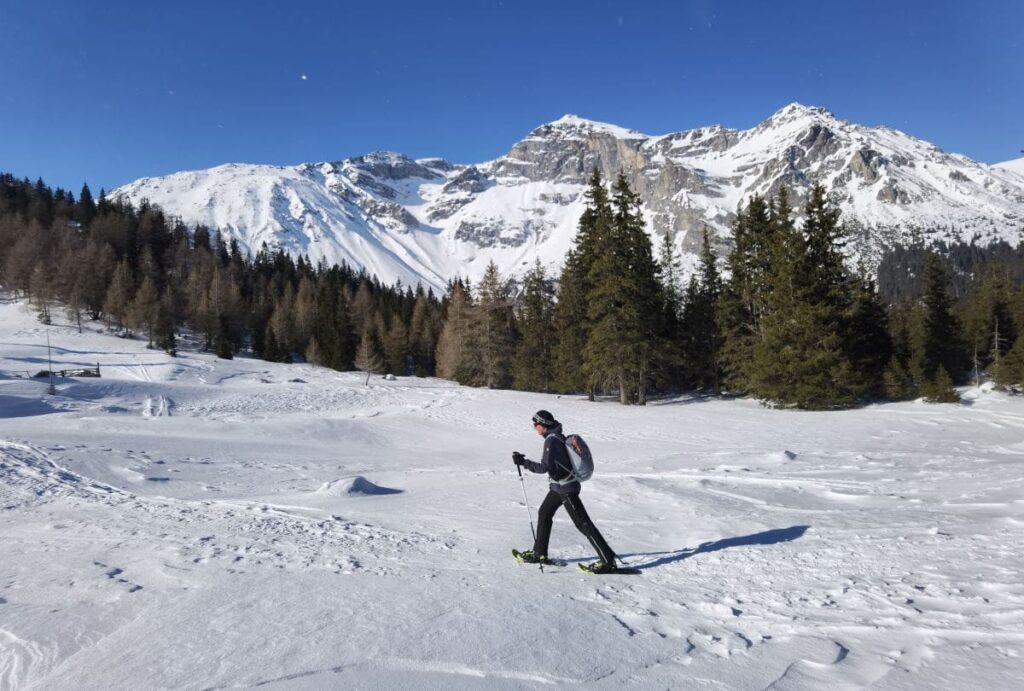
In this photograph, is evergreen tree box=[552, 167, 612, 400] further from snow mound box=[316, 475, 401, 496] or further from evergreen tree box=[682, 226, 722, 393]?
snow mound box=[316, 475, 401, 496]

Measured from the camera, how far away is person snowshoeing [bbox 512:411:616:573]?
6539mm

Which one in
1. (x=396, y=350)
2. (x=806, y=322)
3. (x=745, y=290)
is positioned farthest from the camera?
(x=396, y=350)

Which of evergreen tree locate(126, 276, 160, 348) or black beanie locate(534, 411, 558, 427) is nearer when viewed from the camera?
black beanie locate(534, 411, 558, 427)

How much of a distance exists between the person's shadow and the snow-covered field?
0.06 m

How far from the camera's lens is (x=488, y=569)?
6.52 metres

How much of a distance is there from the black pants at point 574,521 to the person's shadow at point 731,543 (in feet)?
2.31

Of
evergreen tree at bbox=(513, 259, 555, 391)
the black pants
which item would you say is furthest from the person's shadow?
evergreen tree at bbox=(513, 259, 555, 391)

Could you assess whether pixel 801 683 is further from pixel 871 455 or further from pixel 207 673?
pixel 871 455

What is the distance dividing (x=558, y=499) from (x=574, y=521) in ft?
1.06

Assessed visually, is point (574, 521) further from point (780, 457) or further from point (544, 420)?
point (780, 457)

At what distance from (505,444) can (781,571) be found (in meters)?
13.5

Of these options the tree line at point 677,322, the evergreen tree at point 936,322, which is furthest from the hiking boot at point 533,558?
the evergreen tree at point 936,322

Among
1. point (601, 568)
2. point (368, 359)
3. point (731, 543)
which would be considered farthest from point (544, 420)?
point (368, 359)

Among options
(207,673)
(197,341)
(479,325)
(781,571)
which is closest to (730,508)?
(781,571)
